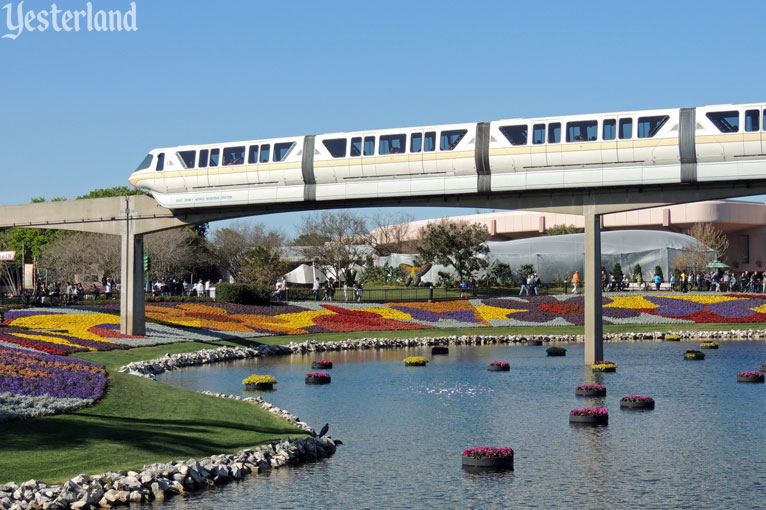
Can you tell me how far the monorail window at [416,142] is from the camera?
40.6 meters

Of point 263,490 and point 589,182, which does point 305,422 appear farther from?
point 589,182

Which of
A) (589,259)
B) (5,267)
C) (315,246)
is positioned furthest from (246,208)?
(5,267)

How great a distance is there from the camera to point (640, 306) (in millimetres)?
63625

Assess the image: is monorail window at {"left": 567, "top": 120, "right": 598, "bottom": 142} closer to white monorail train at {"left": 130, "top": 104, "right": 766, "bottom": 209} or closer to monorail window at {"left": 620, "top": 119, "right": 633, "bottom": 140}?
white monorail train at {"left": 130, "top": 104, "right": 766, "bottom": 209}

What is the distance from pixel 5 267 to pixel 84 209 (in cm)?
6385

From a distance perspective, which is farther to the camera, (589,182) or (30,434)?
(589,182)

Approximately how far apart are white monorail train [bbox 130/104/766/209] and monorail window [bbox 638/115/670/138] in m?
0.04

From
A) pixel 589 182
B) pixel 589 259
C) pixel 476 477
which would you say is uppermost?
pixel 589 182

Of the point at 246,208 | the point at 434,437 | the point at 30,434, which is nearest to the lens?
the point at 30,434

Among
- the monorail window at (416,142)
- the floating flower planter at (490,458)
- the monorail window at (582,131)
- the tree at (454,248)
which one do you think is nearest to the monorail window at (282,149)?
the monorail window at (416,142)

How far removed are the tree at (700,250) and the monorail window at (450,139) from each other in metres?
53.9

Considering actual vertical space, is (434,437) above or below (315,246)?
below

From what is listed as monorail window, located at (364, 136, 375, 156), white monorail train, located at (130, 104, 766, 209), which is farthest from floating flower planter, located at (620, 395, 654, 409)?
monorail window, located at (364, 136, 375, 156)

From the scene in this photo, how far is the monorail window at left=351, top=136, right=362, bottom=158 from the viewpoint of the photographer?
→ 4172 centimetres
